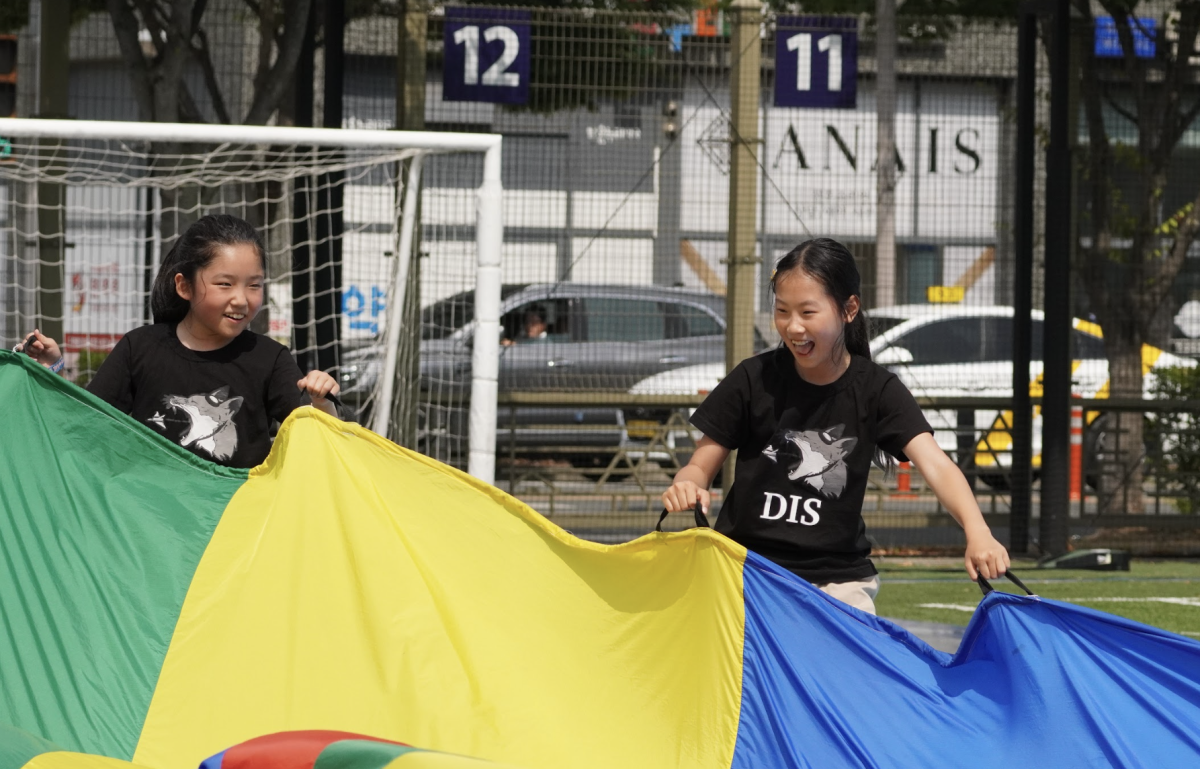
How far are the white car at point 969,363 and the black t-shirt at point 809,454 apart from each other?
568 cm

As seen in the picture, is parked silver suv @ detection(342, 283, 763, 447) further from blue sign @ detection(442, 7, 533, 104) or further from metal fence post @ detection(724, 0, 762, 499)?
blue sign @ detection(442, 7, 533, 104)

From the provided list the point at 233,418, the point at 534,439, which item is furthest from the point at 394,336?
the point at 233,418

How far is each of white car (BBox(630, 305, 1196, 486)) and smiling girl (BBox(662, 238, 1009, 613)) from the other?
568cm

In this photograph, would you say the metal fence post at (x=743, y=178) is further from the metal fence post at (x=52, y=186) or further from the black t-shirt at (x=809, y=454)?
the black t-shirt at (x=809, y=454)

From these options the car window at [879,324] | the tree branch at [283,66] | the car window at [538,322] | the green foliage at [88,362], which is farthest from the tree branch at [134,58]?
the car window at [879,324]

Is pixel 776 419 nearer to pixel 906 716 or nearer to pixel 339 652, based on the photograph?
pixel 906 716

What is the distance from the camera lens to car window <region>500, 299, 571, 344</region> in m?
9.46

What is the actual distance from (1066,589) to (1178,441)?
221 cm

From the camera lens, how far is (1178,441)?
993 cm

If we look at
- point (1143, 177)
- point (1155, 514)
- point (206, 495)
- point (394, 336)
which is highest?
point (1143, 177)

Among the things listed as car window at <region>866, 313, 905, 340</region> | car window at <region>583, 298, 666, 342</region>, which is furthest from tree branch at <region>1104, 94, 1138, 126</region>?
car window at <region>583, 298, 666, 342</region>

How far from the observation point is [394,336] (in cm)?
804

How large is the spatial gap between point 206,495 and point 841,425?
1.77 m

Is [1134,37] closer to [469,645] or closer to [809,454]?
[809,454]
